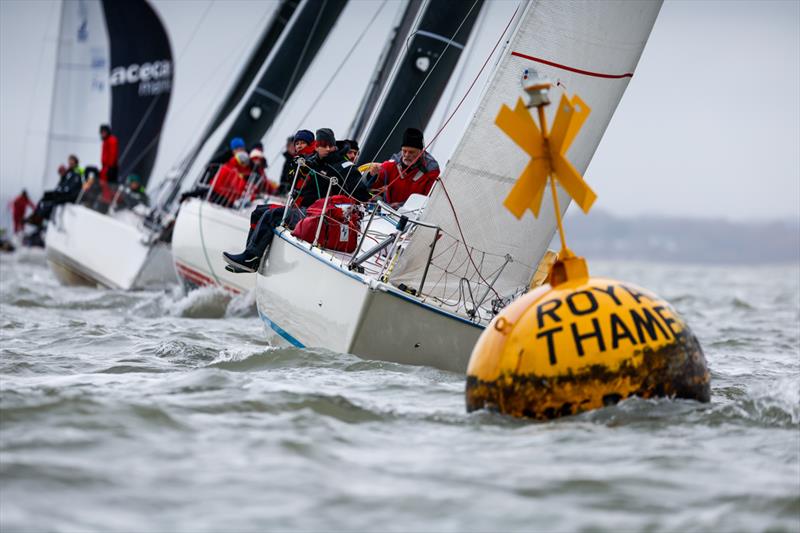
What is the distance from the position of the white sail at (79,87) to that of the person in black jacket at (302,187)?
48.6 ft

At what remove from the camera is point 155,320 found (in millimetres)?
11789

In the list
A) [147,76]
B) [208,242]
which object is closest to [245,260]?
[208,242]

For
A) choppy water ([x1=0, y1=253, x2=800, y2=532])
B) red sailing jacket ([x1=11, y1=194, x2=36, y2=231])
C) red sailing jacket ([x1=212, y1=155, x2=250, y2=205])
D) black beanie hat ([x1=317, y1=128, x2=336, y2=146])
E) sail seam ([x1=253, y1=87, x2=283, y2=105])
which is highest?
sail seam ([x1=253, y1=87, x2=283, y2=105])

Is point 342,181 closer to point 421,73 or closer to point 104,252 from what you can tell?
point 421,73

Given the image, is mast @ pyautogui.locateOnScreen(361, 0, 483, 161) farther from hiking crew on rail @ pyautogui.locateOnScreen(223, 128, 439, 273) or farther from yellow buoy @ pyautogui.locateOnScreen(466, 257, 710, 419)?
yellow buoy @ pyautogui.locateOnScreen(466, 257, 710, 419)

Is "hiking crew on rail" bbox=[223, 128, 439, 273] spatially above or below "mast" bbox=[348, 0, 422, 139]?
below

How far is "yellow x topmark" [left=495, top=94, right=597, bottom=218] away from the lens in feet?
18.9

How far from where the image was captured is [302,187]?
930 centimetres

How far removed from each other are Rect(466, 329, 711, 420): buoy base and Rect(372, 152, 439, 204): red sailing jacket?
3680mm

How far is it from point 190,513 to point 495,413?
1902mm

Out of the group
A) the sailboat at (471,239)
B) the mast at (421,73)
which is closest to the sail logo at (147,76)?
the mast at (421,73)

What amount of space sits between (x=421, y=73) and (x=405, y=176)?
2515mm

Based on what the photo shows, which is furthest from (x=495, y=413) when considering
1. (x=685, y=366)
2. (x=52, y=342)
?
(x=52, y=342)

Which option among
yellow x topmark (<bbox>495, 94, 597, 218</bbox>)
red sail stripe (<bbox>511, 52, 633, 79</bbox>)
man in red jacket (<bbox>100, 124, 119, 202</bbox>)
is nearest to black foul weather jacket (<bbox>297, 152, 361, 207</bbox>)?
red sail stripe (<bbox>511, 52, 633, 79</bbox>)
